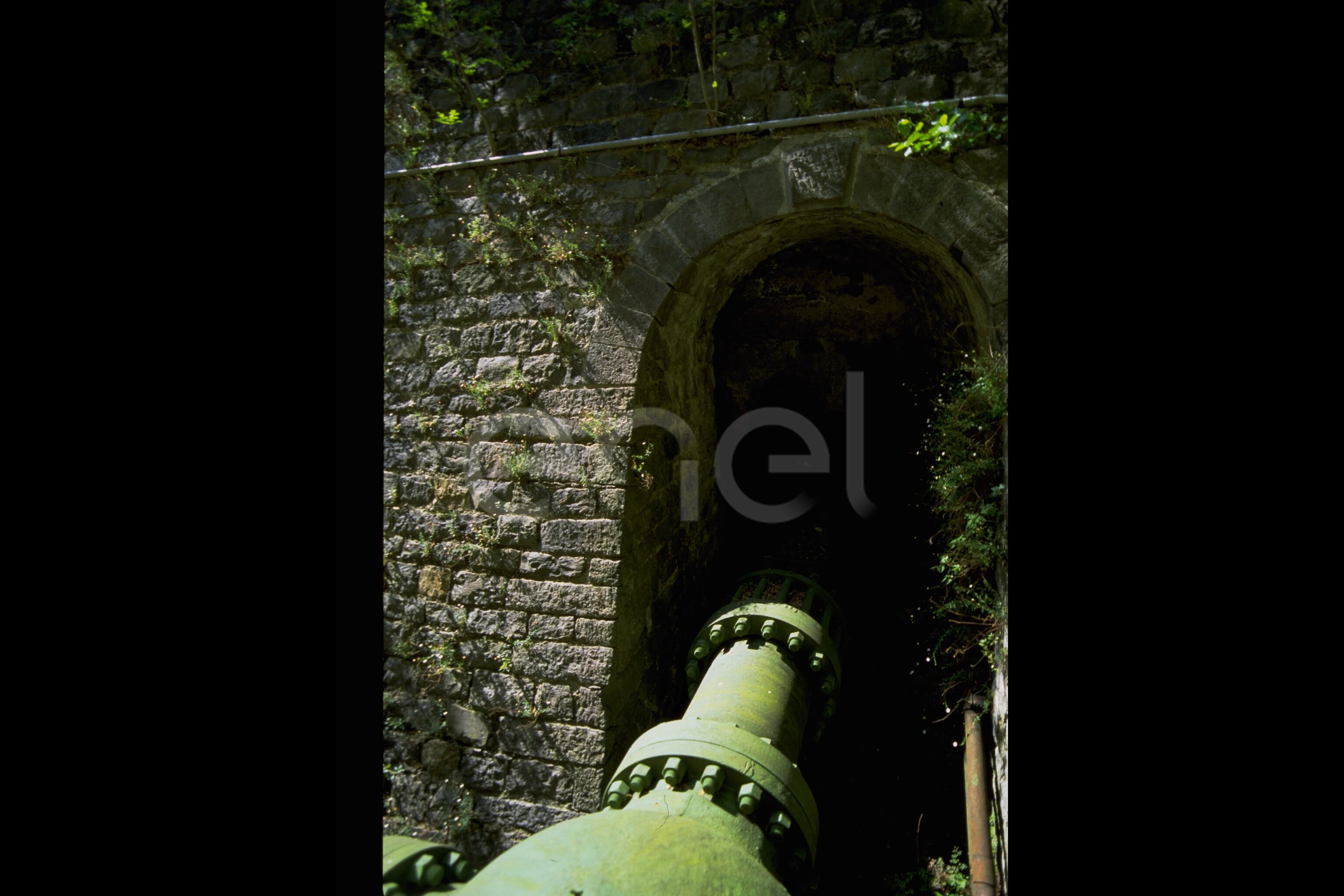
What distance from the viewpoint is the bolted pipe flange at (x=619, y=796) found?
233 cm

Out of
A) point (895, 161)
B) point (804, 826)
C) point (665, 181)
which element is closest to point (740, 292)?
point (665, 181)

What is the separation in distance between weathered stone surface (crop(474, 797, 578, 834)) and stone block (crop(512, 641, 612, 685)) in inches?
26.6

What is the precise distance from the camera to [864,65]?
3045mm

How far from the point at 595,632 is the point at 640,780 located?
1.17 m

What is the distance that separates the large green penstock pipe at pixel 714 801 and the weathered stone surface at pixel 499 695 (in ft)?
2.96

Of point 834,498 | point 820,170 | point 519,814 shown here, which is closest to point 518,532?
point 519,814

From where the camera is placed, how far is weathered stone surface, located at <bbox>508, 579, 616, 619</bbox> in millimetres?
3439

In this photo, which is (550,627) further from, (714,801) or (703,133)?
(703,133)

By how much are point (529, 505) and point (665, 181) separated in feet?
6.03

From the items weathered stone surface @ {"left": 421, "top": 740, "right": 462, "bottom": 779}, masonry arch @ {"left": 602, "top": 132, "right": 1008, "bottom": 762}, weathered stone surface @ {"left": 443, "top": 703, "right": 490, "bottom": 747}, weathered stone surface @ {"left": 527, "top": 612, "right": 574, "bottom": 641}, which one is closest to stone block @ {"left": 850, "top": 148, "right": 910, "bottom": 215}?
masonry arch @ {"left": 602, "top": 132, "right": 1008, "bottom": 762}

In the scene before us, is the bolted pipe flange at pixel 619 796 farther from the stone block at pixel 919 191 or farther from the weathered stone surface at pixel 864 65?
the weathered stone surface at pixel 864 65

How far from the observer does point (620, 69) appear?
3428mm

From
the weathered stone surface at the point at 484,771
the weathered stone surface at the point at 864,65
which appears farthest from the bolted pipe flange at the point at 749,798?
the weathered stone surface at the point at 864,65
